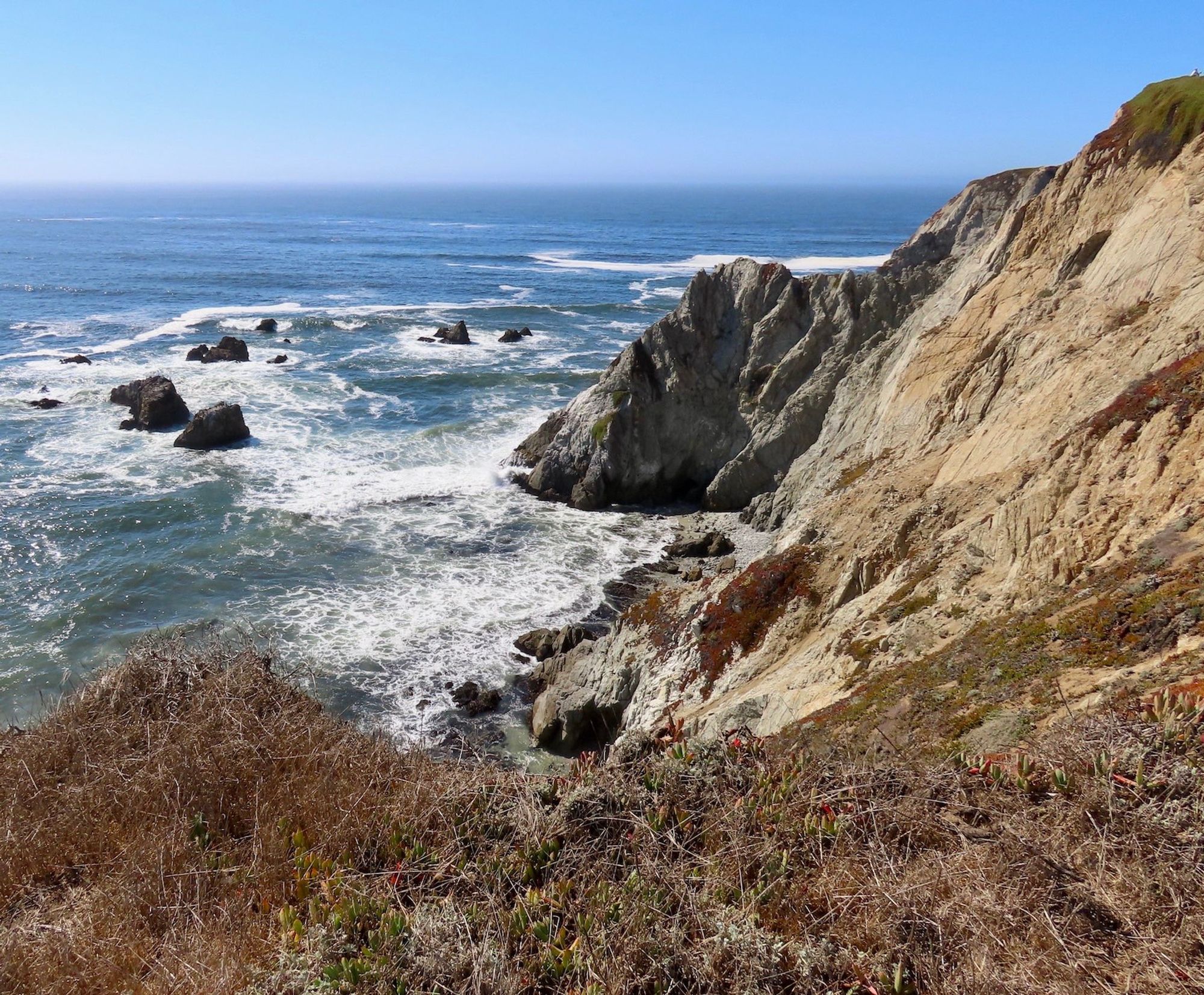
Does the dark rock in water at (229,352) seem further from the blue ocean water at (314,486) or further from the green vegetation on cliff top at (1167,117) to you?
the green vegetation on cliff top at (1167,117)

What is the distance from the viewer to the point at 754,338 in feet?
111

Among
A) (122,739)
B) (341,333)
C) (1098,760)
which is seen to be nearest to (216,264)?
(341,333)

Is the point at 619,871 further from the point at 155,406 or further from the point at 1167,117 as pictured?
the point at 155,406

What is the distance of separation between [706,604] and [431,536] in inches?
568

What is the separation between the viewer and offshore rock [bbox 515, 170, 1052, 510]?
30875 mm

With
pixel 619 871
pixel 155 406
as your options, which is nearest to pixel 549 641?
pixel 619 871

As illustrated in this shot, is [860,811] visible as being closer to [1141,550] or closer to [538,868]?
[538,868]

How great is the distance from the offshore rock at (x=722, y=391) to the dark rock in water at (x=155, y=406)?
64.4 feet

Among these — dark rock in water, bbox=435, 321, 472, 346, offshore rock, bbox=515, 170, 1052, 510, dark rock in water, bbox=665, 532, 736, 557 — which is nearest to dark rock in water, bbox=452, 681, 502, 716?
dark rock in water, bbox=665, 532, 736, 557

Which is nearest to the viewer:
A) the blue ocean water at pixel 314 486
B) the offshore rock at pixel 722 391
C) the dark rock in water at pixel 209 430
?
the blue ocean water at pixel 314 486

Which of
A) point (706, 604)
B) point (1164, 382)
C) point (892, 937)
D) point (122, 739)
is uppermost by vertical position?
point (1164, 382)

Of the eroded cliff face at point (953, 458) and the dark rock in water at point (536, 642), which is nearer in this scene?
the eroded cliff face at point (953, 458)

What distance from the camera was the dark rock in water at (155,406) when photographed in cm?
3984

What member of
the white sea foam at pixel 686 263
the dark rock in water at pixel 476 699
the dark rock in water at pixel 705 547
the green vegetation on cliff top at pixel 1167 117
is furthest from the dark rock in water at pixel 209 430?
the white sea foam at pixel 686 263
